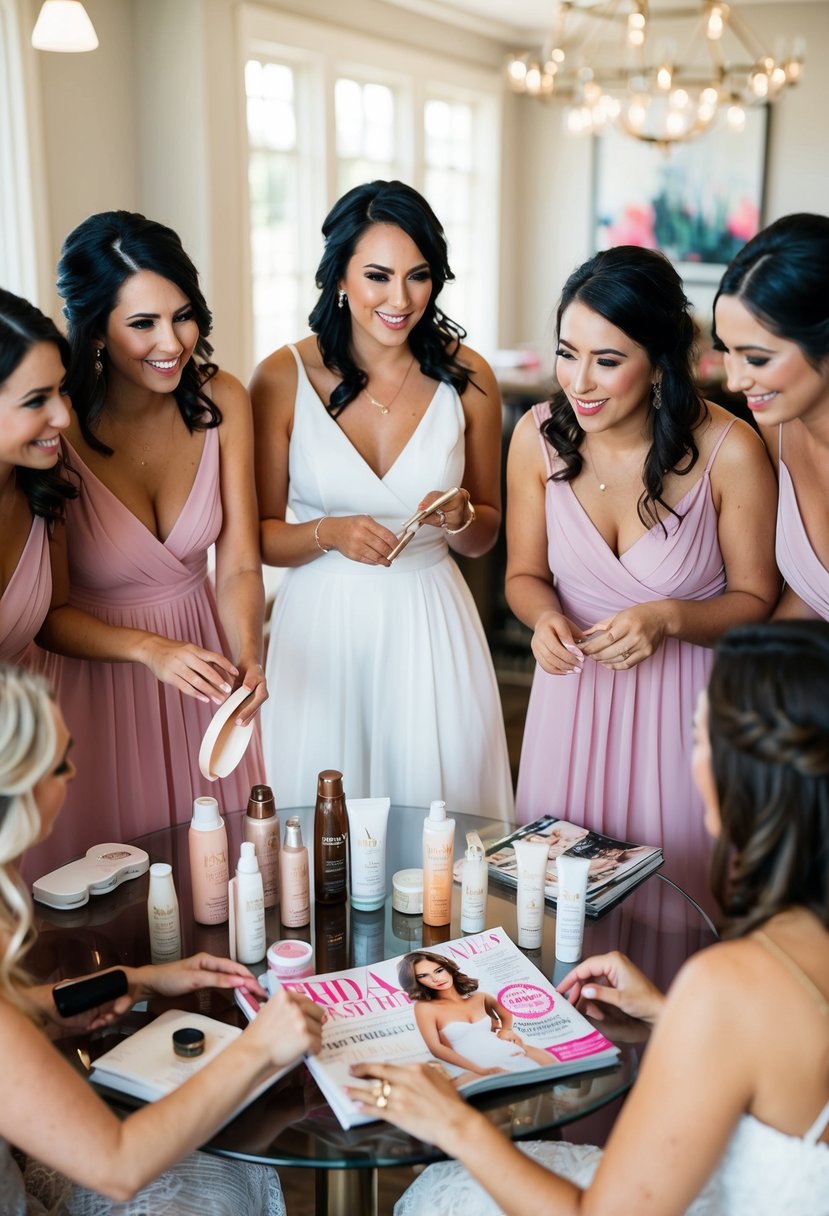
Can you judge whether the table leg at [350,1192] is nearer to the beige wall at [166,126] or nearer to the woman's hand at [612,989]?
the woman's hand at [612,989]

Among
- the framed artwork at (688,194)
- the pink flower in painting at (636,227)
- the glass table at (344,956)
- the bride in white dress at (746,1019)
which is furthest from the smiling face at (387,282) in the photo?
the pink flower in painting at (636,227)

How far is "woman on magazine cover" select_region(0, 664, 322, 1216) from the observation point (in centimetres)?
122

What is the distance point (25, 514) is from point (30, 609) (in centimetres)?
17

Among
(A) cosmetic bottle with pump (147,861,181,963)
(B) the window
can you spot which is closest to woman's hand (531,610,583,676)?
(A) cosmetic bottle with pump (147,861,181,963)

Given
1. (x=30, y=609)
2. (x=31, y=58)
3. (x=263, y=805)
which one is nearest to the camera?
(x=263, y=805)

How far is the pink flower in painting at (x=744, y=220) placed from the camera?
8.19 m

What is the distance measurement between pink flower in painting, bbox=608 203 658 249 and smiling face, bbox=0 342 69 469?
735 cm

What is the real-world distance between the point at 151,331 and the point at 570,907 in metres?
1.25

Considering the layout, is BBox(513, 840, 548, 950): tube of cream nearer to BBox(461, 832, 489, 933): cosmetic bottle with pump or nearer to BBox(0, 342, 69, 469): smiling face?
BBox(461, 832, 489, 933): cosmetic bottle with pump

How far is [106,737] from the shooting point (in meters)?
2.33

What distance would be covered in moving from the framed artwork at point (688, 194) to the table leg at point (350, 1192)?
291 inches

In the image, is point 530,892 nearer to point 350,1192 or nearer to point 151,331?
point 350,1192

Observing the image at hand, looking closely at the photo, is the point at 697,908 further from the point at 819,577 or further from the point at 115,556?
the point at 115,556

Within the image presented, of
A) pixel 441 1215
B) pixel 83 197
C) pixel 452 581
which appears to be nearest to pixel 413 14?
pixel 83 197
